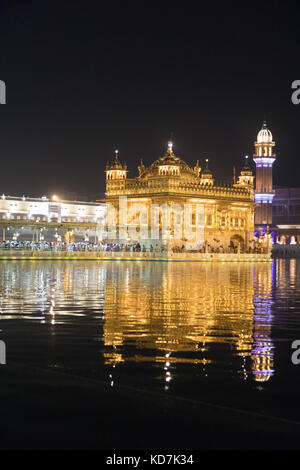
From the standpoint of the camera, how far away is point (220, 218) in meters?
89.7

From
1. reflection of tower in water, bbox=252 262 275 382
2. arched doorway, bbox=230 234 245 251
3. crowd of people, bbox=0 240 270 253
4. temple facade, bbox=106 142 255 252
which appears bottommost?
reflection of tower in water, bbox=252 262 275 382

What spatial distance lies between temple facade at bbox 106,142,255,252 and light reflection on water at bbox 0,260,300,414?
57717 millimetres

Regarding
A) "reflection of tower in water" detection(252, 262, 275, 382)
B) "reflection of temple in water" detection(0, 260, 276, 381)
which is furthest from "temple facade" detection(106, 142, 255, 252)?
"reflection of tower in water" detection(252, 262, 275, 382)

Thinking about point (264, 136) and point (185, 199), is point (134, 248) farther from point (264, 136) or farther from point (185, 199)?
point (264, 136)

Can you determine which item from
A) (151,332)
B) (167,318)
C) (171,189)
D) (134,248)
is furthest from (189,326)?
(171,189)

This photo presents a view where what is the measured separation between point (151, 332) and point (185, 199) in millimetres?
69991

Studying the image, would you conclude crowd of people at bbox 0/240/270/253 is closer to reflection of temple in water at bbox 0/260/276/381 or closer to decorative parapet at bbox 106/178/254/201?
decorative parapet at bbox 106/178/254/201

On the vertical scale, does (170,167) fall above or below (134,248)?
above

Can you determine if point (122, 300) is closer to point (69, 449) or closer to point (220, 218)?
point (69, 449)

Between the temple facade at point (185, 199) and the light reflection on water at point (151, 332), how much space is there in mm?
57717

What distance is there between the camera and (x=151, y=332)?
1466 centimetres

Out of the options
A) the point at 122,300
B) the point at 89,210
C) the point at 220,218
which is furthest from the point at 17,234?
the point at 122,300

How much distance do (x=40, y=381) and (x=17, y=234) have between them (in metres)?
113

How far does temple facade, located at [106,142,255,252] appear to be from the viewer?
8338 cm
